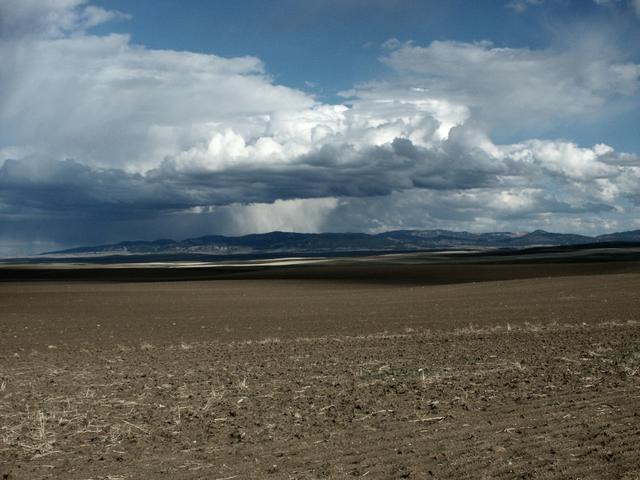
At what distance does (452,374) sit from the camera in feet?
50.5

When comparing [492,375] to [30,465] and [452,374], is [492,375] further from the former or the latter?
[30,465]

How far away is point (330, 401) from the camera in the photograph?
13078 millimetres

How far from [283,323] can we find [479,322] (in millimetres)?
8762

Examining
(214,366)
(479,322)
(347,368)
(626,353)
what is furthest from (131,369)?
(479,322)

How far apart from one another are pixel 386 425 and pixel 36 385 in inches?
353

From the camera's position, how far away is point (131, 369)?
1816 centimetres

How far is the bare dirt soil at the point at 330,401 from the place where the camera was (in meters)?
9.34

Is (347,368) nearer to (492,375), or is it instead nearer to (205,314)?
(492,375)

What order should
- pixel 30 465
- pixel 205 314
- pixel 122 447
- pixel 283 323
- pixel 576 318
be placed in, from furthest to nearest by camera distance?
1. pixel 205 314
2. pixel 283 323
3. pixel 576 318
4. pixel 122 447
5. pixel 30 465

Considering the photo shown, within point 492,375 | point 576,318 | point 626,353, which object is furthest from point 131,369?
point 576,318

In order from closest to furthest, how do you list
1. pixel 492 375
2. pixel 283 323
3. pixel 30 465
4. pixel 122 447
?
1. pixel 30 465
2. pixel 122 447
3. pixel 492 375
4. pixel 283 323

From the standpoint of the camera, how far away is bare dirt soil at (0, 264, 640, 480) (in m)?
9.34

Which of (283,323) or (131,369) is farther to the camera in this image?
(283,323)

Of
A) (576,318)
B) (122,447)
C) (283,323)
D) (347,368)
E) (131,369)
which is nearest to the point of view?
(122,447)
